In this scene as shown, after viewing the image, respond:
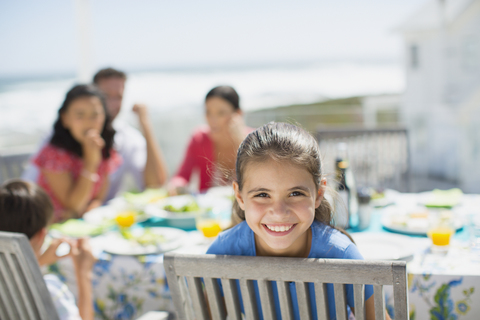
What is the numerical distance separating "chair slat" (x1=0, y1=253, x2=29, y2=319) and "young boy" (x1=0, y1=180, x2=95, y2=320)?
113 mm

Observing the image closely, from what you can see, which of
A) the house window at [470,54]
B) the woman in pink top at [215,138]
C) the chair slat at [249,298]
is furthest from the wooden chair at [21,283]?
the house window at [470,54]

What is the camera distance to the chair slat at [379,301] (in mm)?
647

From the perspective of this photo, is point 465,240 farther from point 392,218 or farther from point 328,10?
point 328,10

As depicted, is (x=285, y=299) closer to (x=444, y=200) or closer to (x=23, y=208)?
(x=23, y=208)

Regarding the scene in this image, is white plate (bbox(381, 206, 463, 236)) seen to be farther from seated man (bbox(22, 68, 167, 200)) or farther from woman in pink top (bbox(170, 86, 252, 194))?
seated man (bbox(22, 68, 167, 200))

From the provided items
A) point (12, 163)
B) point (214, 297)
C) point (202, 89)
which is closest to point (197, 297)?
point (214, 297)

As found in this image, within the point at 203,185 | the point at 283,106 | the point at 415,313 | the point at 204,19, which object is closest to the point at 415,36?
the point at 203,185

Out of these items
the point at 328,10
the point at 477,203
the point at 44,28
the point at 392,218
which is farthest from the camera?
the point at 328,10

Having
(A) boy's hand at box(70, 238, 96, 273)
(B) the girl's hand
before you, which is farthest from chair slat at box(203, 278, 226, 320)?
(B) the girl's hand

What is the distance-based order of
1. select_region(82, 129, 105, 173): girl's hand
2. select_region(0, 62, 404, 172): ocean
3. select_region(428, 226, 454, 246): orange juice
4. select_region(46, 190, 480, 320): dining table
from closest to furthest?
select_region(46, 190, 480, 320): dining table → select_region(428, 226, 454, 246): orange juice → select_region(82, 129, 105, 173): girl's hand → select_region(0, 62, 404, 172): ocean

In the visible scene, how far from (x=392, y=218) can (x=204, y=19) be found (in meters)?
29.7

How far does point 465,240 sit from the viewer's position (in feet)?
4.21

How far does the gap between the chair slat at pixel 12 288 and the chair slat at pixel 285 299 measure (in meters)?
0.62

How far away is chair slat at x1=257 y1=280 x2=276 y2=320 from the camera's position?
70 cm
